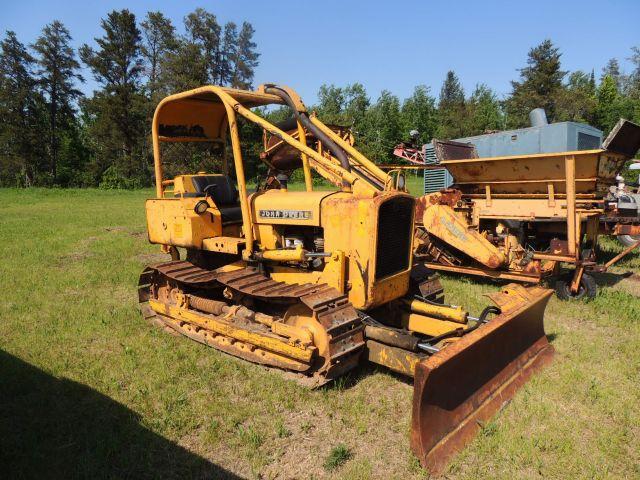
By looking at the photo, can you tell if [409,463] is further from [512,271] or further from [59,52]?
[59,52]

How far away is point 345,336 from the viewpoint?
385 centimetres

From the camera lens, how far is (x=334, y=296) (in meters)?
4.04

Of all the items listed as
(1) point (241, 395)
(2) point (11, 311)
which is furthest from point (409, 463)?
(2) point (11, 311)

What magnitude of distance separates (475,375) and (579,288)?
165 inches

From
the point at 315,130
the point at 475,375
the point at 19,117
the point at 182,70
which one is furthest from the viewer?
the point at 19,117

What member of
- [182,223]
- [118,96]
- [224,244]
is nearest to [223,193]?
[182,223]

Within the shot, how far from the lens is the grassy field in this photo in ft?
10.1

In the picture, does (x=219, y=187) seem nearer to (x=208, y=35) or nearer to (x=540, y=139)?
(x=540, y=139)

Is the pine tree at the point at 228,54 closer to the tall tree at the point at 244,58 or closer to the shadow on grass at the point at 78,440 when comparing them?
the tall tree at the point at 244,58

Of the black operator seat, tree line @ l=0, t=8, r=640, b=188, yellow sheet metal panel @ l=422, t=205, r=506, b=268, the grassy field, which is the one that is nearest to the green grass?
the grassy field

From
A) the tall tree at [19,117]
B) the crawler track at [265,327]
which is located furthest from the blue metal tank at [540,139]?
the tall tree at [19,117]

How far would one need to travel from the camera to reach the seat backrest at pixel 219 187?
5.80 meters

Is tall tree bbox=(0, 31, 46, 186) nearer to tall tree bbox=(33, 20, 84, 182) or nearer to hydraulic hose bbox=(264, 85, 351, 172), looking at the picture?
tall tree bbox=(33, 20, 84, 182)

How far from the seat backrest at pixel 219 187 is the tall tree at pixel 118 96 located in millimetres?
33726
